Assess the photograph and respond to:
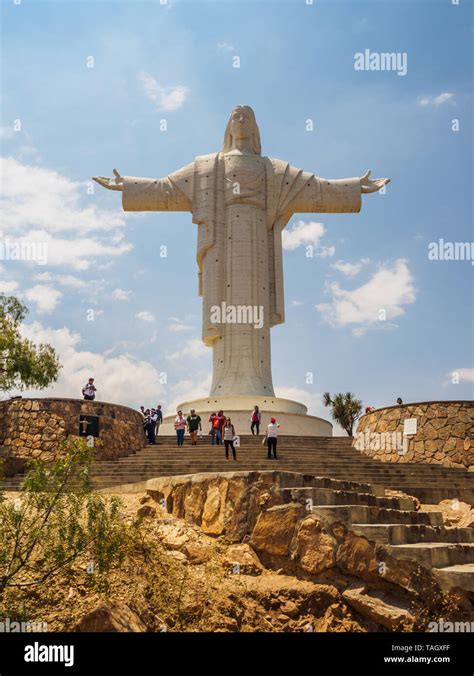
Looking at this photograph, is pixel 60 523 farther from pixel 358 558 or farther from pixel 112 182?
pixel 112 182

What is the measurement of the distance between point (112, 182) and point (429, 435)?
1619cm

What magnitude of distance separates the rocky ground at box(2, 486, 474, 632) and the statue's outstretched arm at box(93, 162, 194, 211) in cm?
2036

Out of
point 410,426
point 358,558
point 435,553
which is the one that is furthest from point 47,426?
point 435,553

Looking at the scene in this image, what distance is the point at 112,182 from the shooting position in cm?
2711

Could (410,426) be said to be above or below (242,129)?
below

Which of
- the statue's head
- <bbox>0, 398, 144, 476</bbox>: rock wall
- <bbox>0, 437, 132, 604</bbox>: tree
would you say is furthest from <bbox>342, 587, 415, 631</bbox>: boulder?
the statue's head

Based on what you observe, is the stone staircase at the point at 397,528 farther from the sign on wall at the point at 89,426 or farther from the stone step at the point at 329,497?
the sign on wall at the point at 89,426

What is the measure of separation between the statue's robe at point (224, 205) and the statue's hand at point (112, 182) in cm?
27

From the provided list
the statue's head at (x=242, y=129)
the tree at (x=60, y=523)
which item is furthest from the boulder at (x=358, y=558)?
the statue's head at (x=242, y=129)

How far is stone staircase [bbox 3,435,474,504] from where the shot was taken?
518 inches
